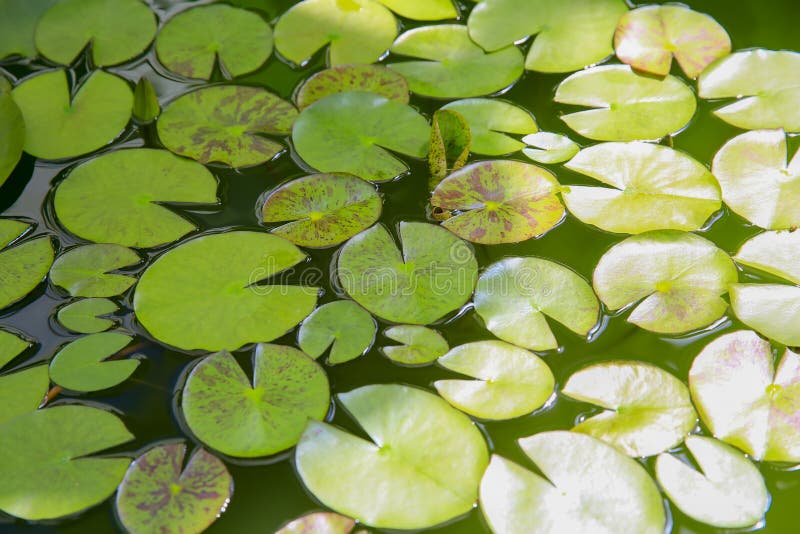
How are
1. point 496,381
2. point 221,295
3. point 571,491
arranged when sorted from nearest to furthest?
point 571,491, point 496,381, point 221,295

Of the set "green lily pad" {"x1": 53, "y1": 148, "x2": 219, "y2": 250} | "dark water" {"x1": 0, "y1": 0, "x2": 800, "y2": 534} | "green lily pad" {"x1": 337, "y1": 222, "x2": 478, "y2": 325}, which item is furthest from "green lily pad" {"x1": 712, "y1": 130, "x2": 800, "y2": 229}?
"green lily pad" {"x1": 53, "y1": 148, "x2": 219, "y2": 250}

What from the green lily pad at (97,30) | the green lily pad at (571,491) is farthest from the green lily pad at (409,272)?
the green lily pad at (97,30)

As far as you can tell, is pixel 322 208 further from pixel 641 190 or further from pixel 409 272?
pixel 641 190

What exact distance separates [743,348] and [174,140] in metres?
1.11

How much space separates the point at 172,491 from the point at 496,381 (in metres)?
0.49

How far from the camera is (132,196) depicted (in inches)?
54.5

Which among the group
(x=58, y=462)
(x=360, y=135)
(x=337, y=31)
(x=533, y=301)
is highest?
(x=337, y=31)

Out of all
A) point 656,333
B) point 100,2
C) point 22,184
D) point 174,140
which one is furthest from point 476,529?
point 100,2

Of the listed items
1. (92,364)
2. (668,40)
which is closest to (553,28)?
(668,40)

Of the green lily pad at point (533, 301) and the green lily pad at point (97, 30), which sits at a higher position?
the green lily pad at point (97, 30)

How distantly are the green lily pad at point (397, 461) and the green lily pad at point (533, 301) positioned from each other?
19cm

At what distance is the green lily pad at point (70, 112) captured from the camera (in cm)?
149

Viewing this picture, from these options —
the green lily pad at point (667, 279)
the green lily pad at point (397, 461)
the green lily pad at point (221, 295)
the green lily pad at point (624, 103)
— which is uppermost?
the green lily pad at point (624, 103)

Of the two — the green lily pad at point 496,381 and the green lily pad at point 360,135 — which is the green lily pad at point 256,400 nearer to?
the green lily pad at point 496,381
